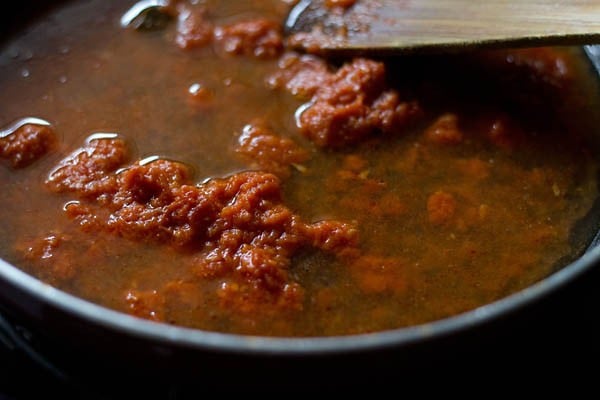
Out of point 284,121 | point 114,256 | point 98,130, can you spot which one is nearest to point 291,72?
point 284,121

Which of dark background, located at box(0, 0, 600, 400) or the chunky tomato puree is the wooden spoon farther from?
dark background, located at box(0, 0, 600, 400)

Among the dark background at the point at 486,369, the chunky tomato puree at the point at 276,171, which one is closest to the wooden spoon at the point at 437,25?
the chunky tomato puree at the point at 276,171

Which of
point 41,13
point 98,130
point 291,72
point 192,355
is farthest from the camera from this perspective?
point 41,13

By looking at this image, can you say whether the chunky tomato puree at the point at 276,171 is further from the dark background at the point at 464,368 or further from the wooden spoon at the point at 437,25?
the dark background at the point at 464,368

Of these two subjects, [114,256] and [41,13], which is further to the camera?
[41,13]

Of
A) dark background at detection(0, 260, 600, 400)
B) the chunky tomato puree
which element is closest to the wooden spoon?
the chunky tomato puree

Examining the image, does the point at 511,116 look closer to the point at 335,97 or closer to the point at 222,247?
the point at 335,97

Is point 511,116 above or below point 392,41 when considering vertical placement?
below
